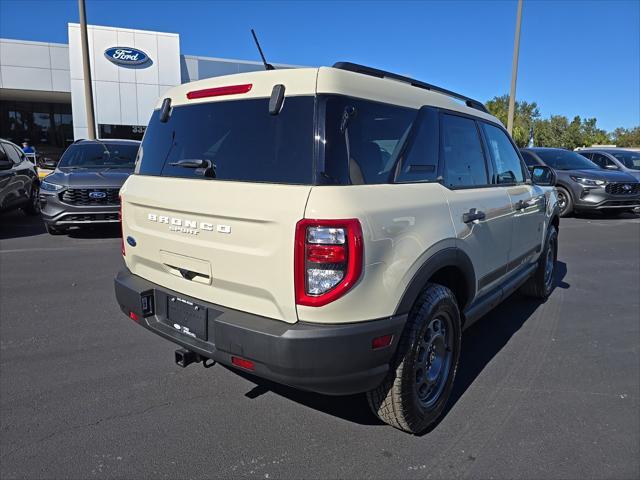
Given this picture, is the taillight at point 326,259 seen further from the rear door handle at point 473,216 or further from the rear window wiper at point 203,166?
the rear door handle at point 473,216

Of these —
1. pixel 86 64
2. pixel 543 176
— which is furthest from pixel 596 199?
pixel 86 64

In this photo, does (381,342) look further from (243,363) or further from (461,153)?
(461,153)

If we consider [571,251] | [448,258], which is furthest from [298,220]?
[571,251]

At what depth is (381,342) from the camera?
2166mm

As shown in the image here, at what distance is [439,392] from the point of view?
9.13 feet

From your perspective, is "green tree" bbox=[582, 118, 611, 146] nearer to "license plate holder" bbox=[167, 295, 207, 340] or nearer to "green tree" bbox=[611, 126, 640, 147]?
"green tree" bbox=[611, 126, 640, 147]

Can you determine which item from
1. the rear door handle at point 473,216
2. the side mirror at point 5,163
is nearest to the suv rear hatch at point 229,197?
the rear door handle at point 473,216

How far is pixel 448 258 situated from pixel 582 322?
2.73m

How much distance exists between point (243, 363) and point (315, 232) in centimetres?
76

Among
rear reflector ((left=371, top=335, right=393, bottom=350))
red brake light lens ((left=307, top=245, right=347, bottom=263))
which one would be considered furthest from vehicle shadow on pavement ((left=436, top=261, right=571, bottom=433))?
red brake light lens ((left=307, top=245, right=347, bottom=263))

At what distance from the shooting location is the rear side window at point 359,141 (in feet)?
6.94

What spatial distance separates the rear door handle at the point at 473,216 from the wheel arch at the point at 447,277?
0.72ft

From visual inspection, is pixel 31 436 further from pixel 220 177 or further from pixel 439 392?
pixel 439 392

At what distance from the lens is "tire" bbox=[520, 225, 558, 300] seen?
4.86 m
